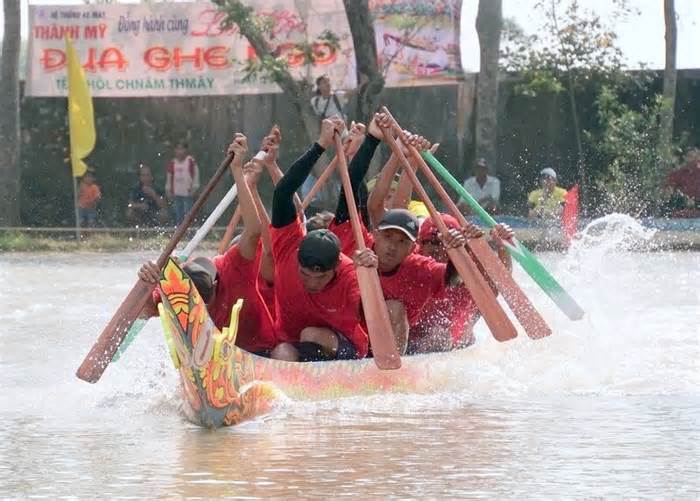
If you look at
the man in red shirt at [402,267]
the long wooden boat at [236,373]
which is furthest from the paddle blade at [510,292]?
the long wooden boat at [236,373]

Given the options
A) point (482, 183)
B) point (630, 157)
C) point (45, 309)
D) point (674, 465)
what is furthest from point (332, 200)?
point (674, 465)

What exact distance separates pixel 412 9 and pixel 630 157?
304 cm

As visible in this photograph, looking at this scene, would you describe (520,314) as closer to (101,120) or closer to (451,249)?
(451,249)

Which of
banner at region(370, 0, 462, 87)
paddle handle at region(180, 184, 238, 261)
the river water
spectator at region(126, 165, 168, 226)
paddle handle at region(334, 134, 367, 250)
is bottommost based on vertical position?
spectator at region(126, 165, 168, 226)

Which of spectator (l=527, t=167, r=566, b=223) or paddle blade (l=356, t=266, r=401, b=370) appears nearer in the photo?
paddle blade (l=356, t=266, r=401, b=370)

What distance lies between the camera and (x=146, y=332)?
470 inches

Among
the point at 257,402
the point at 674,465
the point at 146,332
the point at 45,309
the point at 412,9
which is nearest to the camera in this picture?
the point at 674,465

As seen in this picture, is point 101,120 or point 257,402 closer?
point 257,402

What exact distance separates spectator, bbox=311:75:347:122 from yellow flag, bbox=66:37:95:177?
261 centimetres

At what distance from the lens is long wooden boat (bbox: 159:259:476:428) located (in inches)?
276

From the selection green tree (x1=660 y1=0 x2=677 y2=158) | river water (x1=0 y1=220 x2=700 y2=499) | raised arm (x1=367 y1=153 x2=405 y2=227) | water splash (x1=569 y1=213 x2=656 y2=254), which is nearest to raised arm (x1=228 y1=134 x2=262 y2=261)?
river water (x1=0 y1=220 x2=700 y2=499)

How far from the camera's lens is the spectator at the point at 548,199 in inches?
683

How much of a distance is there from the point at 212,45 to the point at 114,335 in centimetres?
1364

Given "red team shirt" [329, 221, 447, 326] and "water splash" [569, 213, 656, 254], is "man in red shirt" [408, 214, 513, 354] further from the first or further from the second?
"water splash" [569, 213, 656, 254]
